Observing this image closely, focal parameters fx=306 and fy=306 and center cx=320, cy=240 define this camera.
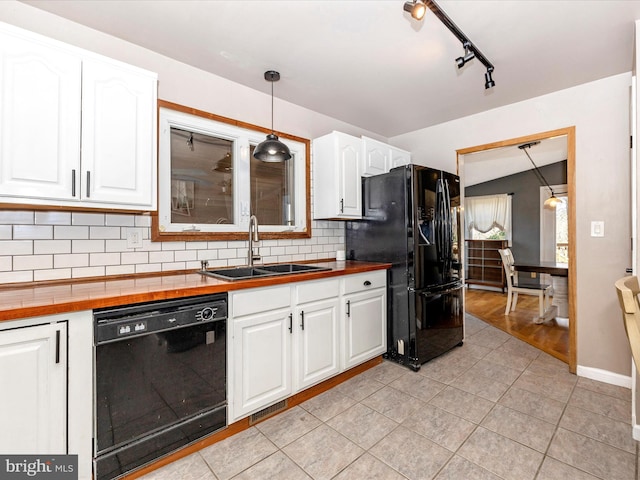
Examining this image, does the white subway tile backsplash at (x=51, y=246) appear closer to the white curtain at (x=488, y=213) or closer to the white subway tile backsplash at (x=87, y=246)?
the white subway tile backsplash at (x=87, y=246)

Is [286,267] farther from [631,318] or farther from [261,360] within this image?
[631,318]

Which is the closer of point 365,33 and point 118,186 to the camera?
point 118,186

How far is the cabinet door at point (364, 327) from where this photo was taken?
253cm

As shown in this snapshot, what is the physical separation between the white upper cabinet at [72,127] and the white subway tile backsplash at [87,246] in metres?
0.35

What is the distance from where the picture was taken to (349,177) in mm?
3035

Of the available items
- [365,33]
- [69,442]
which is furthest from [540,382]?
[69,442]

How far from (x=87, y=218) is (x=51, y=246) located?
24cm

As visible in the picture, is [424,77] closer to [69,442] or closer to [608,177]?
[608,177]

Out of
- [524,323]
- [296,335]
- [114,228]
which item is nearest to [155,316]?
[114,228]

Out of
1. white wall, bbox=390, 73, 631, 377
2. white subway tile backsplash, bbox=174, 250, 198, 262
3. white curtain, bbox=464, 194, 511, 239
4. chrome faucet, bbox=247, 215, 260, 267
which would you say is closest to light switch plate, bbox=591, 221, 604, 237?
white wall, bbox=390, 73, 631, 377

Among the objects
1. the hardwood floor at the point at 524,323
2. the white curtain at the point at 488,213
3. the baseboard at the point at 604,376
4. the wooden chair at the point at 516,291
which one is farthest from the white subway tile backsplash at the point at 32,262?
the white curtain at the point at 488,213

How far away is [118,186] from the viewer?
67.9 inches

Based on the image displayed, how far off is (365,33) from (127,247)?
6.89 feet
